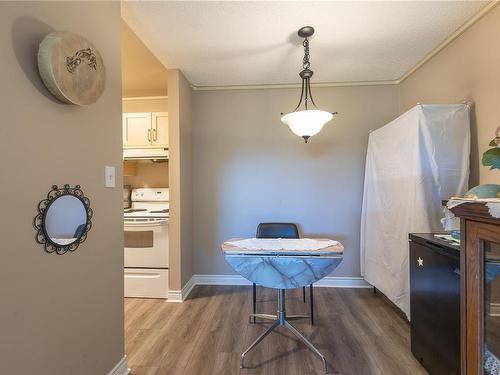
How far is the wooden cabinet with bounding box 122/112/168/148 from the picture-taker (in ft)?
9.71

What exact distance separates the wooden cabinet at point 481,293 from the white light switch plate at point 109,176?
5.72ft

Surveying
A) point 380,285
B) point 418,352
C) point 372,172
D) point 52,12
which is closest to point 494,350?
Result: point 418,352

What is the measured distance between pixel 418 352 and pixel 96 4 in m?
2.91

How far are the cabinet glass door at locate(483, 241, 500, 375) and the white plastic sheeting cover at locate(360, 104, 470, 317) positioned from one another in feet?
3.25

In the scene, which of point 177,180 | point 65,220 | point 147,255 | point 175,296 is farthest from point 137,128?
point 65,220

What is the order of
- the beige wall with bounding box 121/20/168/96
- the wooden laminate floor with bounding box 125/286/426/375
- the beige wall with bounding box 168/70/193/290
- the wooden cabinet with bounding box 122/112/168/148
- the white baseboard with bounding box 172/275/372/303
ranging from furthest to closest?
the wooden cabinet with bounding box 122/112/168/148
the white baseboard with bounding box 172/275/372/303
the beige wall with bounding box 168/70/193/290
the beige wall with bounding box 121/20/168/96
the wooden laminate floor with bounding box 125/286/426/375

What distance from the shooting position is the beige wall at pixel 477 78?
1635mm

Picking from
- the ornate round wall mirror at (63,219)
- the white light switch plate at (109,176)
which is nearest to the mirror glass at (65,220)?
the ornate round wall mirror at (63,219)

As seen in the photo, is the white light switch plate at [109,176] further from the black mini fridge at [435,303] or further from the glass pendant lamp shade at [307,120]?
the black mini fridge at [435,303]

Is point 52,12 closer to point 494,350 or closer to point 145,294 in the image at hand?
point 494,350

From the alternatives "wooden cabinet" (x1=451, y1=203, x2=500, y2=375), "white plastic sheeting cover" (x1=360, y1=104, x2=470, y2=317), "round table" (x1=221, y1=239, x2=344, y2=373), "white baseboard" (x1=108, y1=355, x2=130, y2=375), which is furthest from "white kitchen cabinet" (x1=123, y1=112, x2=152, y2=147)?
"wooden cabinet" (x1=451, y1=203, x2=500, y2=375)

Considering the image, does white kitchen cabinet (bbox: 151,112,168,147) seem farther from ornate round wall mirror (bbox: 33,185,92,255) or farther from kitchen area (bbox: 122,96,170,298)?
ornate round wall mirror (bbox: 33,185,92,255)

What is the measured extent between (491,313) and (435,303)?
58cm

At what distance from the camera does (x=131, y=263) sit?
261 cm
